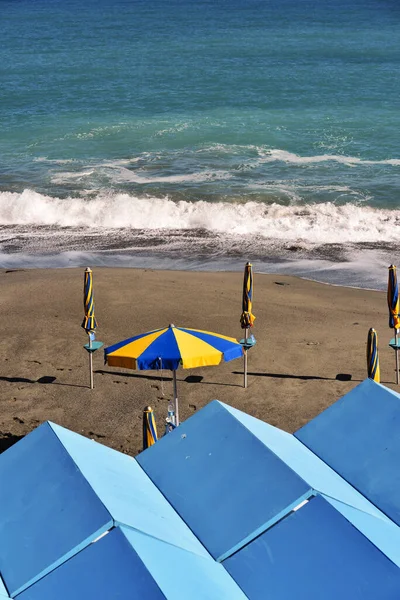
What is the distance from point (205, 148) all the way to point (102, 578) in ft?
101

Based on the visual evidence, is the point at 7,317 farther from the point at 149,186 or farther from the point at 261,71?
the point at 261,71

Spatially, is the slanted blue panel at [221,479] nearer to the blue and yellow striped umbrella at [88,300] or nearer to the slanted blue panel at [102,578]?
the slanted blue panel at [102,578]

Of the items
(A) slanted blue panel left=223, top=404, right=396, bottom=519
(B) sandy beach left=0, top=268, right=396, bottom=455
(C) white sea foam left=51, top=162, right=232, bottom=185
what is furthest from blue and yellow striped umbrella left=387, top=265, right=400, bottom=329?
(C) white sea foam left=51, top=162, right=232, bottom=185

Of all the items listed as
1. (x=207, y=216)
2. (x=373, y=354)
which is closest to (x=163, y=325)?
(x=373, y=354)

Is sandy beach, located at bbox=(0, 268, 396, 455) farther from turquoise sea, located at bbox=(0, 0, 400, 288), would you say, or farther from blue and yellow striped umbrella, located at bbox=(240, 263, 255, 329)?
turquoise sea, located at bbox=(0, 0, 400, 288)

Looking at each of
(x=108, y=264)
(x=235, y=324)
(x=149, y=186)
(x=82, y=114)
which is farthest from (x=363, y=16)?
(x=235, y=324)

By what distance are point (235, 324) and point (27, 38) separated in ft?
193

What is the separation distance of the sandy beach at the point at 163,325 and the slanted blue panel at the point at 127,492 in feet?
10.7

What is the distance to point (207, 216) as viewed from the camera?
26422mm

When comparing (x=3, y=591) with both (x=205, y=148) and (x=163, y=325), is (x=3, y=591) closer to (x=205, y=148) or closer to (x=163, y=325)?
(x=163, y=325)

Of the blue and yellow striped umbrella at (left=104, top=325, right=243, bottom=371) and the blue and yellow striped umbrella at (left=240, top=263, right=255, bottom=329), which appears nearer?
the blue and yellow striped umbrella at (left=104, top=325, right=243, bottom=371)

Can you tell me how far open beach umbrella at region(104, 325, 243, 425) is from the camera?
10961 mm

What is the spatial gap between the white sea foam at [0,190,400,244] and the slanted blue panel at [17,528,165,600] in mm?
18210

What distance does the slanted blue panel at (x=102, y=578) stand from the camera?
6.23 metres
